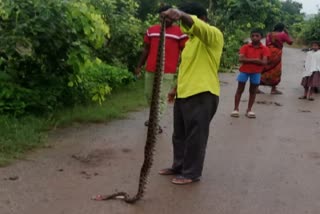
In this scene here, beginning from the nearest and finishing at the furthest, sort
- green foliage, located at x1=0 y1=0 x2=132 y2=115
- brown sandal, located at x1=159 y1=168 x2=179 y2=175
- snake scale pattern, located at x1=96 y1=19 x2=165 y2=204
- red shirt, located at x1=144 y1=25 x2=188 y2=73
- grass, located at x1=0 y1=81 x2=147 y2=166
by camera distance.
Result: 1. snake scale pattern, located at x1=96 y1=19 x2=165 y2=204
2. brown sandal, located at x1=159 y1=168 x2=179 y2=175
3. grass, located at x1=0 y1=81 x2=147 y2=166
4. green foliage, located at x1=0 y1=0 x2=132 y2=115
5. red shirt, located at x1=144 y1=25 x2=188 y2=73

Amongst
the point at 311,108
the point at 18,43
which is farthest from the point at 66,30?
the point at 311,108

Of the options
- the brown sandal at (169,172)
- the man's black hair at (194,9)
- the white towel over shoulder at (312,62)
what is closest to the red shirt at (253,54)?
the white towel over shoulder at (312,62)

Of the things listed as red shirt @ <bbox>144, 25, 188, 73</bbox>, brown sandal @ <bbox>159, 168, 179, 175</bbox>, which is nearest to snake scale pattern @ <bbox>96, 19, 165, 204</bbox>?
brown sandal @ <bbox>159, 168, 179, 175</bbox>

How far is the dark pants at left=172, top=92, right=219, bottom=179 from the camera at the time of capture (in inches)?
188

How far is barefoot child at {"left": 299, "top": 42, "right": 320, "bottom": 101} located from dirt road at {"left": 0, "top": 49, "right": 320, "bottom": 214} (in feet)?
12.5

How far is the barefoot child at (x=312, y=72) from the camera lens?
11.6m

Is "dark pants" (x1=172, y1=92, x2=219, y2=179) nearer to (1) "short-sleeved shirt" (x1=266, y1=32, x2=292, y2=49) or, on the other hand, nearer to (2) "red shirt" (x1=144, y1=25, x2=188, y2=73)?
(2) "red shirt" (x1=144, y1=25, x2=188, y2=73)

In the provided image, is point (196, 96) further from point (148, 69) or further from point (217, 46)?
point (148, 69)

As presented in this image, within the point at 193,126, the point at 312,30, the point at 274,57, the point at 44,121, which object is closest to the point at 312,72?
the point at 274,57

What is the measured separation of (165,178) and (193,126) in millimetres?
653

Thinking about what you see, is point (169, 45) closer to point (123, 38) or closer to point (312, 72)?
point (123, 38)

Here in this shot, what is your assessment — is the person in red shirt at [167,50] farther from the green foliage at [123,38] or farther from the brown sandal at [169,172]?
the green foliage at [123,38]

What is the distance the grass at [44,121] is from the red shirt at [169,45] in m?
1.32

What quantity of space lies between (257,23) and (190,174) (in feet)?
51.7
